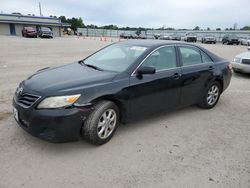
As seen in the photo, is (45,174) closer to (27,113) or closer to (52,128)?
(52,128)

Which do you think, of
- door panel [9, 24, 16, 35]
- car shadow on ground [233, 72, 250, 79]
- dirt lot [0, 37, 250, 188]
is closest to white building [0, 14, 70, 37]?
door panel [9, 24, 16, 35]

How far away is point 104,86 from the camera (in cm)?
339

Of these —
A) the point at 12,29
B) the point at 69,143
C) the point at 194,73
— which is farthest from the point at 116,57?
the point at 12,29

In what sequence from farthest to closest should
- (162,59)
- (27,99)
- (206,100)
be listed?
(206,100)
(162,59)
(27,99)

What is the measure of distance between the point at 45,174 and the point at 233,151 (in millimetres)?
2711

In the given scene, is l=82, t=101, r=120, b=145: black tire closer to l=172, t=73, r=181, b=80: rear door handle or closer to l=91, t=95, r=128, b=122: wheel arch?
l=91, t=95, r=128, b=122: wheel arch

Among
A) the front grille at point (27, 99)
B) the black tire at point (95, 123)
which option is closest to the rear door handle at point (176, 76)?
the black tire at point (95, 123)

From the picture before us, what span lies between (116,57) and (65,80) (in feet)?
4.12

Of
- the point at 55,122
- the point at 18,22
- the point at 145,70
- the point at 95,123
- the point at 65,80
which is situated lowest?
the point at 18,22

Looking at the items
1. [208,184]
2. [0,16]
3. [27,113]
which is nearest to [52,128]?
[27,113]

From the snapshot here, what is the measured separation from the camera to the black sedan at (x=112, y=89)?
3076mm

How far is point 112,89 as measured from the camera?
11.3ft

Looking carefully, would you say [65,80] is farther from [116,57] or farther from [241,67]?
[241,67]

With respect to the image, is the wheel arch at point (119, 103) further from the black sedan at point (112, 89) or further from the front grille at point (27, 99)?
the front grille at point (27, 99)
